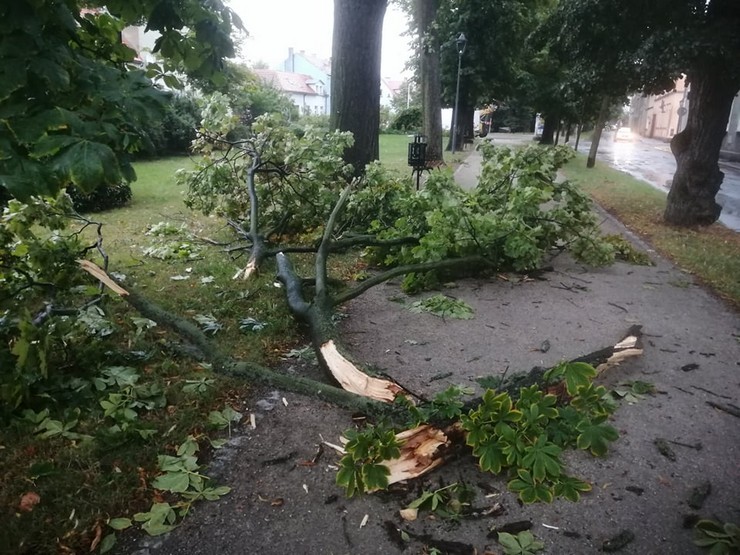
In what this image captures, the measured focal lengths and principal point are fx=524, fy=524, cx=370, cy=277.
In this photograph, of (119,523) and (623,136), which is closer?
(119,523)

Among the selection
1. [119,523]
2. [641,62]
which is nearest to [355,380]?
[119,523]

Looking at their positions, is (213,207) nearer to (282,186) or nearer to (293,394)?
(282,186)

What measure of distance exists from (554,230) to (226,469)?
4.77m

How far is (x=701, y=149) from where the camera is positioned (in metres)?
8.61

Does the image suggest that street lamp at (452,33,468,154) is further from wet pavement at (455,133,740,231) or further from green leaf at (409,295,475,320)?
green leaf at (409,295,475,320)

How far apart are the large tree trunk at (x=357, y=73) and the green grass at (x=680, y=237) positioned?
3305 mm

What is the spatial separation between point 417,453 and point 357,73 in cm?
709

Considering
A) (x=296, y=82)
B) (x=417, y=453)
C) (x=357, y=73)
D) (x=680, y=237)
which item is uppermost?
(x=296, y=82)

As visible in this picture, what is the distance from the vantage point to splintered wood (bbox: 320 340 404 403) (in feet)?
9.60

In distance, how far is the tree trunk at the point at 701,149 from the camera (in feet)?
27.1

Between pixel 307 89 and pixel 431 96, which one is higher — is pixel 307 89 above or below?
above

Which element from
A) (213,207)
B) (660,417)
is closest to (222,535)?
(660,417)

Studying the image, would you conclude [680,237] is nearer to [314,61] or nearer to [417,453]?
[417,453]

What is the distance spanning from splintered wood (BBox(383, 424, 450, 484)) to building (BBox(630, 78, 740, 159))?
101 feet
